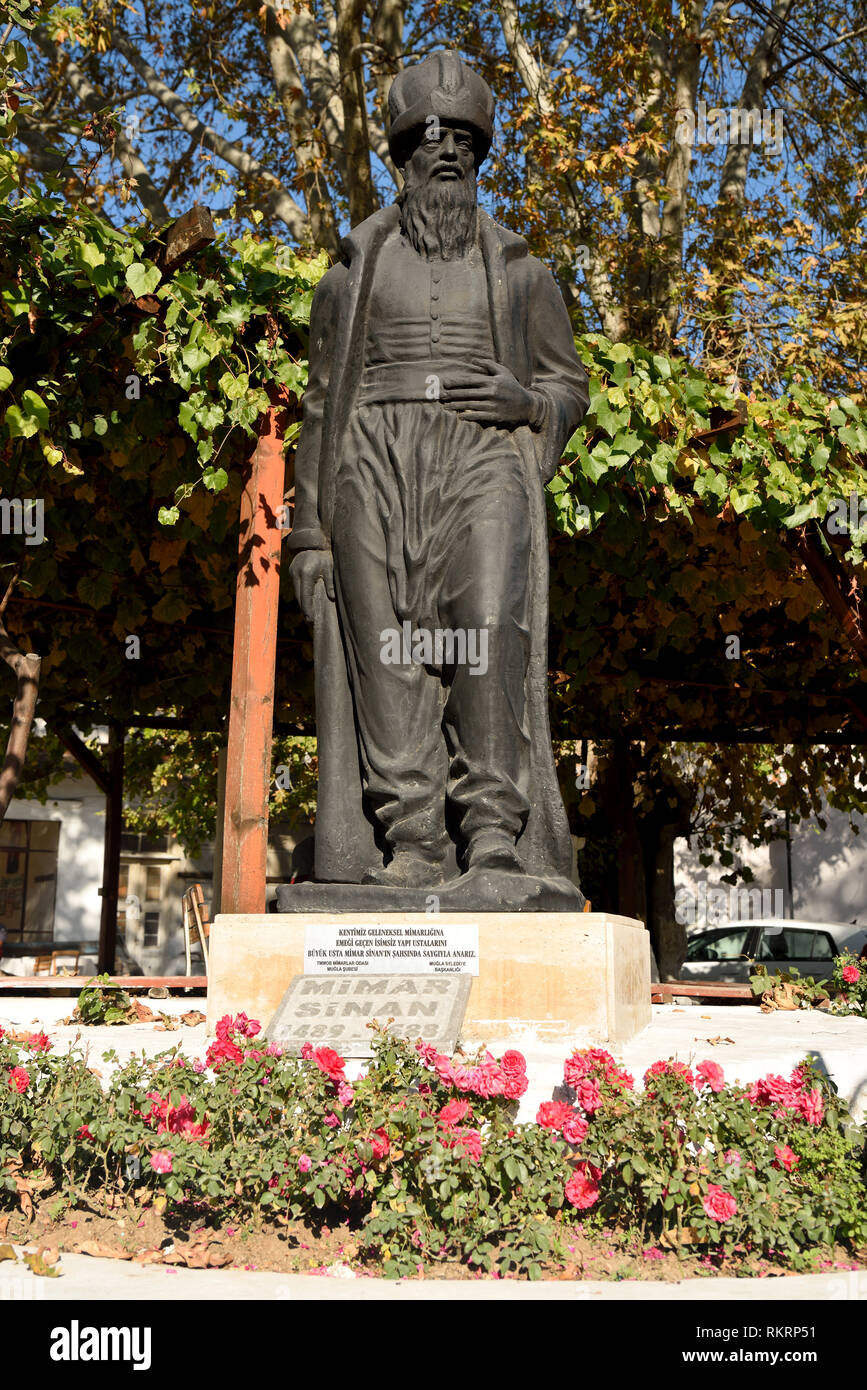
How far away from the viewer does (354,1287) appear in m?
3.08

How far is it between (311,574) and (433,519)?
1.59 feet

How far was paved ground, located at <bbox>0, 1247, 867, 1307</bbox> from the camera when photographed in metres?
2.95

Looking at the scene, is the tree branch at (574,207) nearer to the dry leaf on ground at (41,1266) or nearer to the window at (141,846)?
the dry leaf on ground at (41,1266)

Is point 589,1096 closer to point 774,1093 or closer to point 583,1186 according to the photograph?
point 583,1186

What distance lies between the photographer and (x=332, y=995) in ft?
13.8

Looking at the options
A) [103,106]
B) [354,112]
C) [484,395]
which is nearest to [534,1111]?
[484,395]

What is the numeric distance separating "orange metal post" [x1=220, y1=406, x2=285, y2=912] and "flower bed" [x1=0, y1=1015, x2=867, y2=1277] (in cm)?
196

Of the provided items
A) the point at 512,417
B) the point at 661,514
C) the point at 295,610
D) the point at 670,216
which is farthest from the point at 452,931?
the point at 670,216

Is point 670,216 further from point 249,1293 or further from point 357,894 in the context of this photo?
point 249,1293

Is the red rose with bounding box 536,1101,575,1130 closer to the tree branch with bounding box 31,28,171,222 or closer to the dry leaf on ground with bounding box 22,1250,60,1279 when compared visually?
the dry leaf on ground with bounding box 22,1250,60,1279

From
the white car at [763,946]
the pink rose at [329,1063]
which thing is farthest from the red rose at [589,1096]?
the white car at [763,946]

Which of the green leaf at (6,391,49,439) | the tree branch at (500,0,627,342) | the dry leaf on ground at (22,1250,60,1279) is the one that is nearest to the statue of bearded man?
the dry leaf on ground at (22,1250,60,1279)

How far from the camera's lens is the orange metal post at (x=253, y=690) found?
18.9ft

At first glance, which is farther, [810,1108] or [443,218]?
[443,218]
